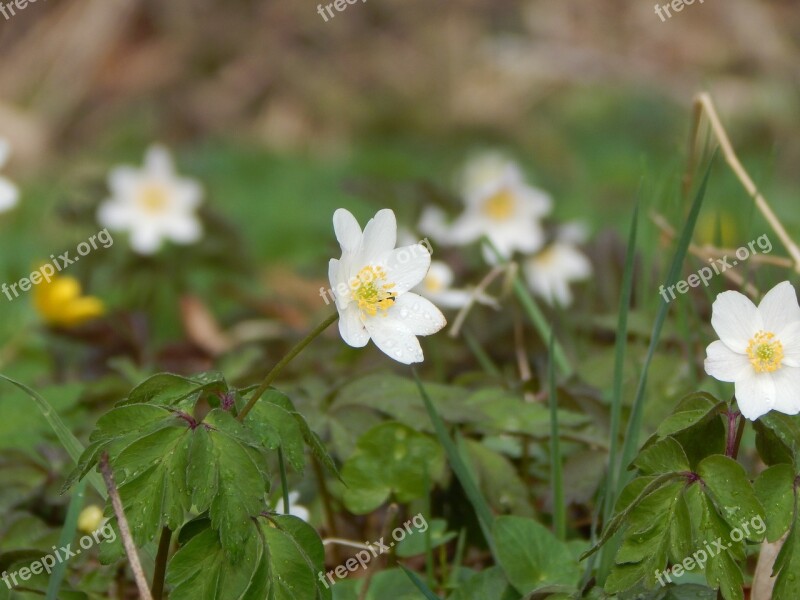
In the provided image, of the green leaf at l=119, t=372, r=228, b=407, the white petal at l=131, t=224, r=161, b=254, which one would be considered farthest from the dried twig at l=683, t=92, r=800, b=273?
the white petal at l=131, t=224, r=161, b=254

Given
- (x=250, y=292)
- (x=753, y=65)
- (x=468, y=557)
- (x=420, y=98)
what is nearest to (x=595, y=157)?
(x=420, y=98)

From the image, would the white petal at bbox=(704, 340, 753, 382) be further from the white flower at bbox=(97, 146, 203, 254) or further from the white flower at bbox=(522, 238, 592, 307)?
the white flower at bbox=(97, 146, 203, 254)

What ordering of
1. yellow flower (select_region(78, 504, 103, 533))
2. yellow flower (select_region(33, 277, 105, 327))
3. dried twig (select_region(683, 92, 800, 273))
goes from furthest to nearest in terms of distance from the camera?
yellow flower (select_region(33, 277, 105, 327)), dried twig (select_region(683, 92, 800, 273)), yellow flower (select_region(78, 504, 103, 533))

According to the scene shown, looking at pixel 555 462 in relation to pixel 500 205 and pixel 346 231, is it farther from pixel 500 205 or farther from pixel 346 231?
pixel 500 205

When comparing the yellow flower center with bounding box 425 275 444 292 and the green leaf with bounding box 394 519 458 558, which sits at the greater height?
the yellow flower center with bounding box 425 275 444 292

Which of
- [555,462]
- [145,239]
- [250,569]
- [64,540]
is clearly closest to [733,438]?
[555,462]

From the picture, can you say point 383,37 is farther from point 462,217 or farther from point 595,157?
point 462,217

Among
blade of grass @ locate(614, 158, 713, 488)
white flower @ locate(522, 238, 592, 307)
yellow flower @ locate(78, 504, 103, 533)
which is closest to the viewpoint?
blade of grass @ locate(614, 158, 713, 488)
